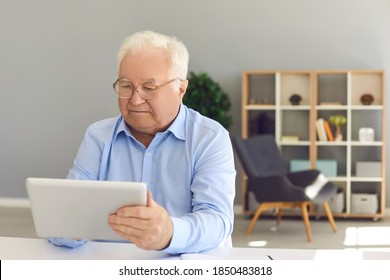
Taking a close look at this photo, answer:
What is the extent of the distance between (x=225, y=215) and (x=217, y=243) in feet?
0.34

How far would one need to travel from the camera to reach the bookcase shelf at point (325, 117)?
7.90 meters

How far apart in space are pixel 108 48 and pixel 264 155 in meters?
2.29

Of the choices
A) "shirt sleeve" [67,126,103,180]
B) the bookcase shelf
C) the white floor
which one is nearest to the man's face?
"shirt sleeve" [67,126,103,180]

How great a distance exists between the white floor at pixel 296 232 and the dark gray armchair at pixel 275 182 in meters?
0.14

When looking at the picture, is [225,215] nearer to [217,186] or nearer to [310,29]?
[217,186]

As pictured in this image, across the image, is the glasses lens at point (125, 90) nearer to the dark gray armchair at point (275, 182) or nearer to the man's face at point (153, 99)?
the man's face at point (153, 99)

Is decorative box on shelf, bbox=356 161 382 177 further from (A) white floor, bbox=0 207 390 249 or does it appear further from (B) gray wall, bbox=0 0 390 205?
(B) gray wall, bbox=0 0 390 205

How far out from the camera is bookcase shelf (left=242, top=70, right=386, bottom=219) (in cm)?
790

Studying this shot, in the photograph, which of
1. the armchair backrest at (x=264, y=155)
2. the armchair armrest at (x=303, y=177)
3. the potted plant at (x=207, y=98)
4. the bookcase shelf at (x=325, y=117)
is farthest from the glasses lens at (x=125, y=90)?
the bookcase shelf at (x=325, y=117)

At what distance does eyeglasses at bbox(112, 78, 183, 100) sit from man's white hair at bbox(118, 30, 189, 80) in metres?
0.08

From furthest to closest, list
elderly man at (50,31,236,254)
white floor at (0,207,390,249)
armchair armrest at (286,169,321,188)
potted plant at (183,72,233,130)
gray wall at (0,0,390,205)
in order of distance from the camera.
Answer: gray wall at (0,0,390,205) → potted plant at (183,72,233,130) → armchair armrest at (286,169,321,188) → white floor at (0,207,390,249) → elderly man at (50,31,236,254)

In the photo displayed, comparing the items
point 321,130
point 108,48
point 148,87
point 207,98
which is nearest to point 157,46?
point 148,87

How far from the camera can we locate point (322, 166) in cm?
793

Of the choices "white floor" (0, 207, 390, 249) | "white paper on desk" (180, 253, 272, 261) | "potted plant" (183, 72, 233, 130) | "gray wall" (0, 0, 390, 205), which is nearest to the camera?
"white paper on desk" (180, 253, 272, 261)
